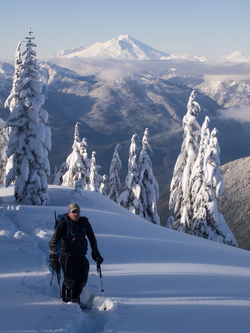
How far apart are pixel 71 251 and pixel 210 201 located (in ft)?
65.8

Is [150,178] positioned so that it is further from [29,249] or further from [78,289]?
[78,289]

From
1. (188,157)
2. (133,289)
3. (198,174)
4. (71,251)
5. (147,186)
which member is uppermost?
(188,157)

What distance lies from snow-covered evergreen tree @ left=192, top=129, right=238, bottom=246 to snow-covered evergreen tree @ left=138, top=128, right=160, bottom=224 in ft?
18.5

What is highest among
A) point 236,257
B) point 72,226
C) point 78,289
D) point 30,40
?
point 30,40

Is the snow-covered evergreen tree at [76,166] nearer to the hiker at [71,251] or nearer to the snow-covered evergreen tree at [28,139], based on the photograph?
the snow-covered evergreen tree at [28,139]

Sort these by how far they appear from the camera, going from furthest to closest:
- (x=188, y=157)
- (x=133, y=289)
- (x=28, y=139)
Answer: (x=188, y=157) < (x=28, y=139) < (x=133, y=289)

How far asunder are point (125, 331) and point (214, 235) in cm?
2154

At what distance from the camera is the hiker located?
594cm

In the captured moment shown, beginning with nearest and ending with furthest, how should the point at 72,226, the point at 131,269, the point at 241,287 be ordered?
1. the point at 72,226
2. the point at 241,287
3. the point at 131,269

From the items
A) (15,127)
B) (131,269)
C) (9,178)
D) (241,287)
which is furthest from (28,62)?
(241,287)

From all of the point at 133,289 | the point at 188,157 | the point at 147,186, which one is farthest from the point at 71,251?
the point at 147,186

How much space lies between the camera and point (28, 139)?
19.2 metres

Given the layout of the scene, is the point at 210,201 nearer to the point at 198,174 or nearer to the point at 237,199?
the point at 198,174

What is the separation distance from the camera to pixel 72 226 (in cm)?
602
